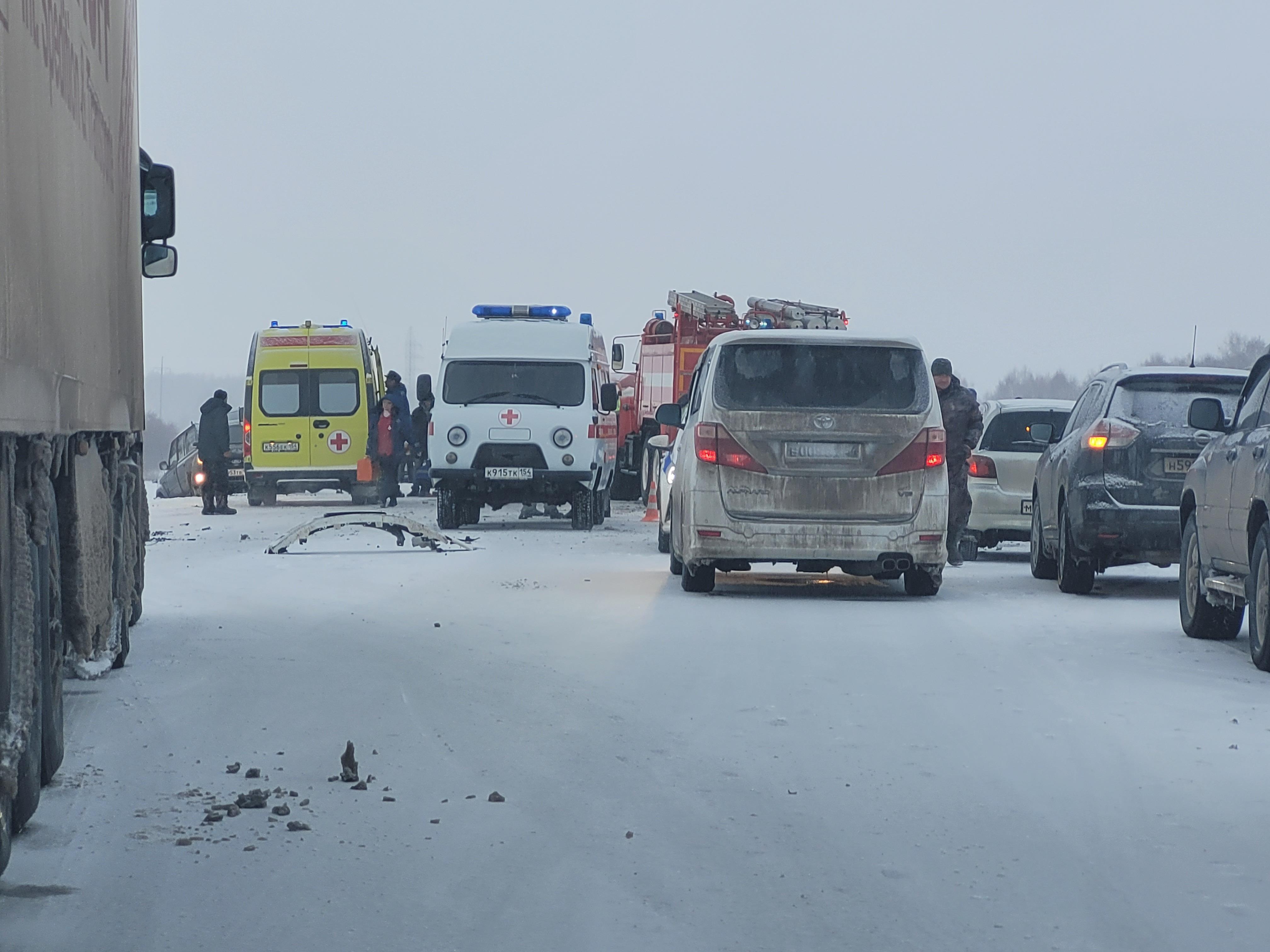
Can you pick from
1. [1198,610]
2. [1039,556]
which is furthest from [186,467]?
[1198,610]

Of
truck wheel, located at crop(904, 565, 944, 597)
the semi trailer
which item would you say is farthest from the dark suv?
the semi trailer

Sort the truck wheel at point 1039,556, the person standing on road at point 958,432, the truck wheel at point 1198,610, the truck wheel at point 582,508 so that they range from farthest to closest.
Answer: the truck wheel at point 582,508 < the person standing on road at point 958,432 < the truck wheel at point 1039,556 < the truck wheel at point 1198,610

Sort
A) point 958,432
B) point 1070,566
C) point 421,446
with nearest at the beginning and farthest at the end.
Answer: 1. point 1070,566
2. point 958,432
3. point 421,446

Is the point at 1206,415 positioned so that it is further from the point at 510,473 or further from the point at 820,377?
the point at 510,473

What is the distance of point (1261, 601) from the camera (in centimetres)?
953

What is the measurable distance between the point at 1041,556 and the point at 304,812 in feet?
34.2

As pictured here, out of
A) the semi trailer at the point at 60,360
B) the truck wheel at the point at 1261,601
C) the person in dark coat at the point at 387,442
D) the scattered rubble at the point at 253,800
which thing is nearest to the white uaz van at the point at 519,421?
the person in dark coat at the point at 387,442

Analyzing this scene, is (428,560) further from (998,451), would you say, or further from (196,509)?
(196,509)

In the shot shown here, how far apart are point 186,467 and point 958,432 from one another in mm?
24255

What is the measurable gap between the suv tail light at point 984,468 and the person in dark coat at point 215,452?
13.4 m

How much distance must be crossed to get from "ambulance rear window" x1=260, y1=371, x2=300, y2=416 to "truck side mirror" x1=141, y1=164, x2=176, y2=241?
18.7 m

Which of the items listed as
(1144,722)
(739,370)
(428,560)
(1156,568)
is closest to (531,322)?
(428,560)

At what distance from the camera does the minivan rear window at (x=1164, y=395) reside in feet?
43.5

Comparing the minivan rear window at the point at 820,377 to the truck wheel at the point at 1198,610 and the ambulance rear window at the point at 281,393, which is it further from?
the ambulance rear window at the point at 281,393
